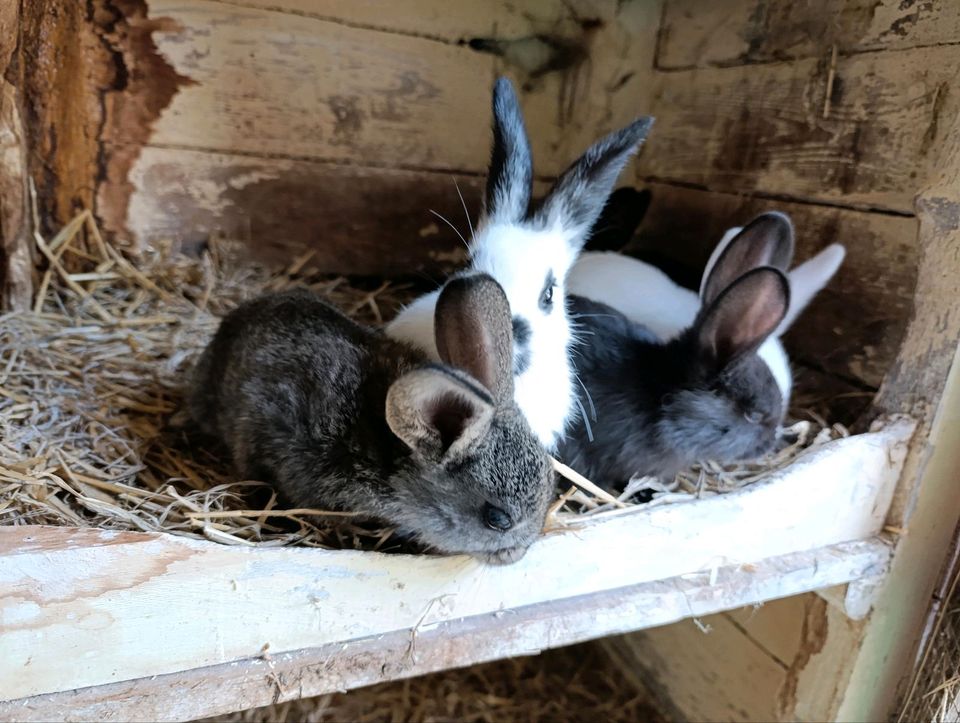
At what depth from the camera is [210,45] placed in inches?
77.5

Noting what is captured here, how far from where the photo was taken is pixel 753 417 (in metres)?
1.60

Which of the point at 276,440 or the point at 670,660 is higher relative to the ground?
the point at 276,440

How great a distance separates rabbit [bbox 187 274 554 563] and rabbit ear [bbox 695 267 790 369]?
1.65 feet

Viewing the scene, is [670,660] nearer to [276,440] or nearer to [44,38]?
[276,440]

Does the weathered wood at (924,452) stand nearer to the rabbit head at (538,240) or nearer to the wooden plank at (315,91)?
the rabbit head at (538,240)

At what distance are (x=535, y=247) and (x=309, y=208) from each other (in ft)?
3.22

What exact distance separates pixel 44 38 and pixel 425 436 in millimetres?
1471

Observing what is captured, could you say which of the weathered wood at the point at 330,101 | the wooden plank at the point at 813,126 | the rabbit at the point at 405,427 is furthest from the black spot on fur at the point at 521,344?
the weathered wood at the point at 330,101

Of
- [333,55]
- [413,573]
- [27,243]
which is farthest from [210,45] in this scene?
[413,573]

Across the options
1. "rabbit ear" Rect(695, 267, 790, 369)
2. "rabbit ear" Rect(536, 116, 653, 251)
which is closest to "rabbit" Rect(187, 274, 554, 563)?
"rabbit ear" Rect(536, 116, 653, 251)

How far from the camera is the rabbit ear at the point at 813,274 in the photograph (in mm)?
1773

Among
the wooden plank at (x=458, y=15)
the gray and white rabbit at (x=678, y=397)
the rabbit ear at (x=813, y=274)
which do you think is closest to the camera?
the gray and white rabbit at (x=678, y=397)

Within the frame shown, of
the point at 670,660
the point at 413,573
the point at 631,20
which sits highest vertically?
the point at 631,20

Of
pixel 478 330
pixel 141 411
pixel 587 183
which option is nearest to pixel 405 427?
pixel 478 330
